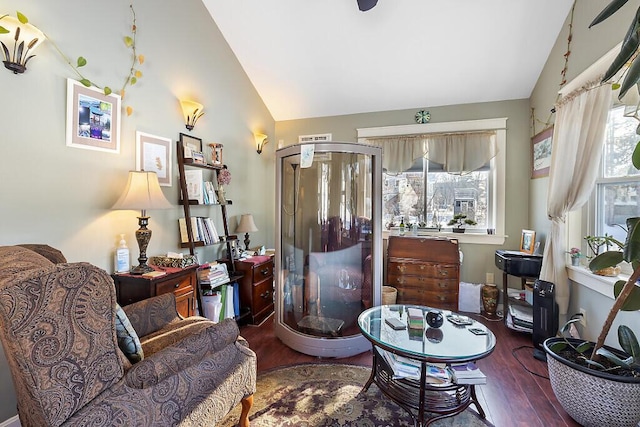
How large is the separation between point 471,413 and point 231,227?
2863 millimetres

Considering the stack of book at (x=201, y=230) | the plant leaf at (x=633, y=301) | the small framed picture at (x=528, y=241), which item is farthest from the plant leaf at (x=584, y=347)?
the stack of book at (x=201, y=230)

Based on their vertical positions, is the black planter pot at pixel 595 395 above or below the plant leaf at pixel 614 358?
Answer: below

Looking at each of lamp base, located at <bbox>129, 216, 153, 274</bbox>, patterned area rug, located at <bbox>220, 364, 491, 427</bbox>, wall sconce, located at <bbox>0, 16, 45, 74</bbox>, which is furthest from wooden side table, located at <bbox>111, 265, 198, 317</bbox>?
wall sconce, located at <bbox>0, 16, 45, 74</bbox>

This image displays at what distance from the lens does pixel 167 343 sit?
1.55 m

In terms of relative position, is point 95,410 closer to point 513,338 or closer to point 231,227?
point 231,227

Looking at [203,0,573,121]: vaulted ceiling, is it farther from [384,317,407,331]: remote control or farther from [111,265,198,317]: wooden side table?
[384,317,407,331]: remote control

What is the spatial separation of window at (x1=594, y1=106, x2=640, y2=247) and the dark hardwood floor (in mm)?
1176

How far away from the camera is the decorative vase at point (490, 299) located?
334 cm

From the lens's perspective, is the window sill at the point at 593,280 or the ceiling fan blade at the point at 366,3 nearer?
the window sill at the point at 593,280

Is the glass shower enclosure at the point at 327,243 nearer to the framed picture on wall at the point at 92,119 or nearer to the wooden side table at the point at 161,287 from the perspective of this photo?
the wooden side table at the point at 161,287

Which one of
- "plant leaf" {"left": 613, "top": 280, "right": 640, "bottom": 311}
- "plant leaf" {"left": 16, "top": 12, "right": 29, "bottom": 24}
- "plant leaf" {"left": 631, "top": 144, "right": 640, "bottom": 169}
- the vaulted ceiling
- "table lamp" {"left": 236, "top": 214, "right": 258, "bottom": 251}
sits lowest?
"plant leaf" {"left": 613, "top": 280, "right": 640, "bottom": 311}

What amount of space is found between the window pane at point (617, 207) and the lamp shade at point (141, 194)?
10.8ft

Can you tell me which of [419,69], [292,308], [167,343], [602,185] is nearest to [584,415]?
[602,185]

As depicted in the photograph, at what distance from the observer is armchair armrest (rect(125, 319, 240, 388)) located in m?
1.06
